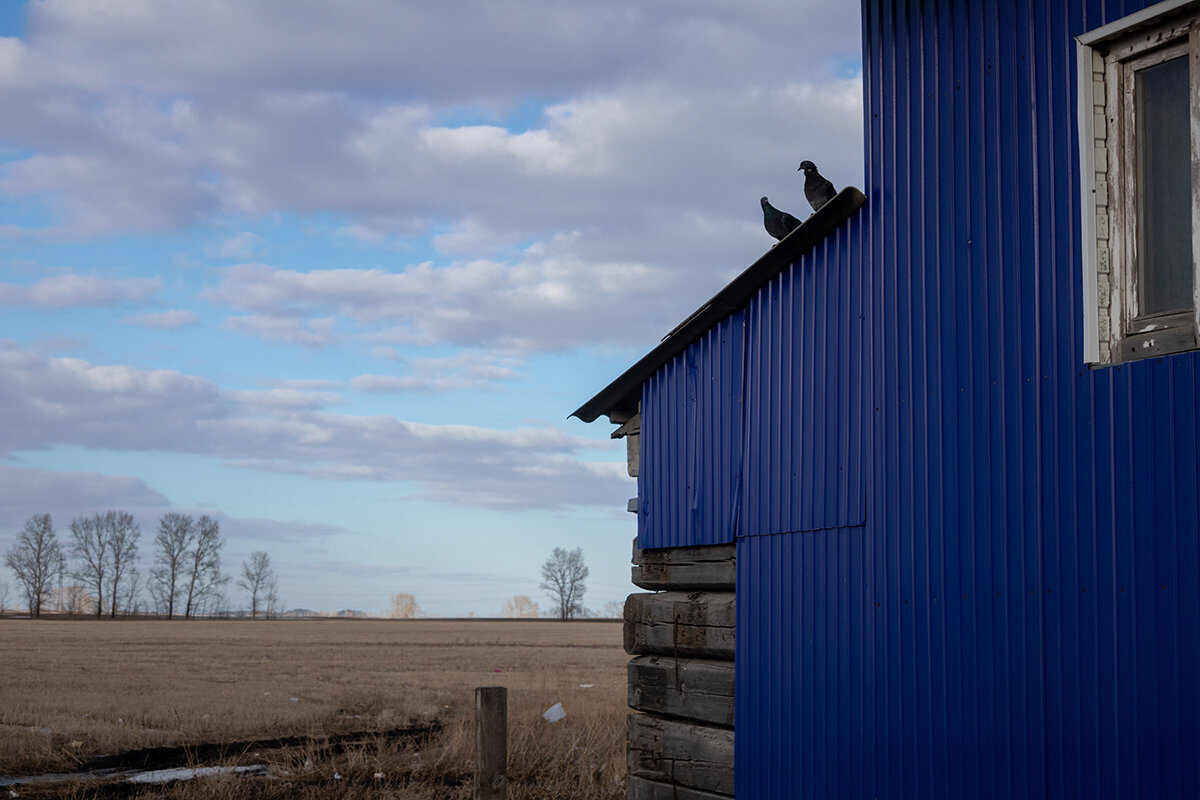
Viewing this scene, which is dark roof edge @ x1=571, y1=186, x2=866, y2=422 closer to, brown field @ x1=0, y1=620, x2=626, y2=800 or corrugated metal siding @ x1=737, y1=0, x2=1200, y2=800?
corrugated metal siding @ x1=737, y1=0, x2=1200, y2=800

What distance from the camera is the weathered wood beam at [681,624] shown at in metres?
7.95

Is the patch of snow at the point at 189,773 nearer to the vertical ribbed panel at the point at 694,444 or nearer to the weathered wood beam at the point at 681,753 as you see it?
the weathered wood beam at the point at 681,753

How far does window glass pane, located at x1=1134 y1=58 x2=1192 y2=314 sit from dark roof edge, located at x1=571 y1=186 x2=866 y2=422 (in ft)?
5.97

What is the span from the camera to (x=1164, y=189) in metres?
5.24

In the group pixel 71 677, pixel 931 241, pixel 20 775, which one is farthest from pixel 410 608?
pixel 931 241

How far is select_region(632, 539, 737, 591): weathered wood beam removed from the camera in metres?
7.96

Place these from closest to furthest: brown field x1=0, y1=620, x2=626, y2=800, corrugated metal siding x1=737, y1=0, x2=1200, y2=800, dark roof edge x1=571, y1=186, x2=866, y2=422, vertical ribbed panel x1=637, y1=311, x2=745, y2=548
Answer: corrugated metal siding x1=737, y1=0, x2=1200, y2=800 < dark roof edge x1=571, y1=186, x2=866, y2=422 < vertical ribbed panel x1=637, y1=311, x2=745, y2=548 < brown field x1=0, y1=620, x2=626, y2=800

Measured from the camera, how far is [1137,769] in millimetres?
4945

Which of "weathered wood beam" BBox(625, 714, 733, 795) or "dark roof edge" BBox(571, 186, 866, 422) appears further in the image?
"weathered wood beam" BBox(625, 714, 733, 795)

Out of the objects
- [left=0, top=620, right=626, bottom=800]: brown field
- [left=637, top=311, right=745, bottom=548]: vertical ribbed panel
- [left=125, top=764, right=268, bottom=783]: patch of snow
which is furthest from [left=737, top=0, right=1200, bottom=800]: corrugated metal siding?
[left=125, top=764, right=268, bottom=783]: patch of snow

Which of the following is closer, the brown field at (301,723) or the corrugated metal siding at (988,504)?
the corrugated metal siding at (988,504)

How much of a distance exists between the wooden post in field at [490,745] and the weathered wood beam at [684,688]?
1.02m

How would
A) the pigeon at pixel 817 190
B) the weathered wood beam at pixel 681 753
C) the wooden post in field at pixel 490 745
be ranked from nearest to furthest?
the pigeon at pixel 817 190 → the weathered wood beam at pixel 681 753 → the wooden post in field at pixel 490 745

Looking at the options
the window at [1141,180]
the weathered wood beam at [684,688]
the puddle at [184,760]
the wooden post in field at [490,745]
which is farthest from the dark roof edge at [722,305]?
the puddle at [184,760]
